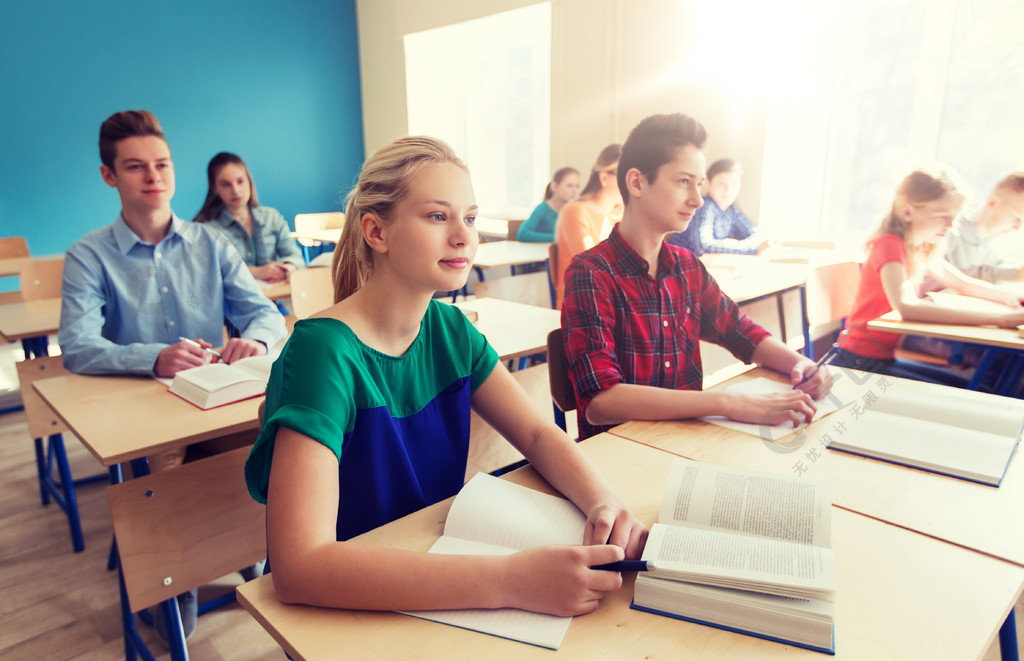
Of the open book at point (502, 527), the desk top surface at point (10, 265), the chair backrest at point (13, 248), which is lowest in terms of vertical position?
the open book at point (502, 527)

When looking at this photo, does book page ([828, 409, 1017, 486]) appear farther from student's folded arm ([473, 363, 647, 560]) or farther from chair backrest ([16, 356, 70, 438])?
chair backrest ([16, 356, 70, 438])

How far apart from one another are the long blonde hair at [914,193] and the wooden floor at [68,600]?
4.34 feet

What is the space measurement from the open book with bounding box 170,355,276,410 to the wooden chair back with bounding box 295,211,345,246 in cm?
375

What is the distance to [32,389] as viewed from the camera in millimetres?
1925

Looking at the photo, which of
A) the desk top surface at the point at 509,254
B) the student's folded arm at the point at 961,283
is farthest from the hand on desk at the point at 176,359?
the student's folded arm at the point at 961,283

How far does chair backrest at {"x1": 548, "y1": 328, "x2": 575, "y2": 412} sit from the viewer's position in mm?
1511

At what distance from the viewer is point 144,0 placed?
5.45m

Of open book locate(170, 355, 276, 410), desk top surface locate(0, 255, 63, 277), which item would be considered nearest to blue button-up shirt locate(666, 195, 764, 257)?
open book locate(170, 355, 276, 410)

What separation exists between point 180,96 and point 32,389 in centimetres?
464

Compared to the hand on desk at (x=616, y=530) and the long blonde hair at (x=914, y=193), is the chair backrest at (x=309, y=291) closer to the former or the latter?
the hand on desk at (x=616, y=530)

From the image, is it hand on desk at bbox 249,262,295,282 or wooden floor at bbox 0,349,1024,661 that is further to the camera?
hand on desk at bbox 249,262,295,282

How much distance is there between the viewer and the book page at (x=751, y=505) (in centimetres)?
82

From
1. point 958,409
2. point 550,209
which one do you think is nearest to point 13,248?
point 550,209

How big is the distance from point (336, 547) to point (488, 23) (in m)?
5.83
